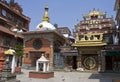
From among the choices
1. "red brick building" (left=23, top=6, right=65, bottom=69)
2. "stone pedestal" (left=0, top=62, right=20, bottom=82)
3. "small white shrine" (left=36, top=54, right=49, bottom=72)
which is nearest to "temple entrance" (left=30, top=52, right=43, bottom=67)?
"red brick building" (left=23, top=6, right=65, bottom=69)

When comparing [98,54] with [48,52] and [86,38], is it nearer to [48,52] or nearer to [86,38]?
[86,38]

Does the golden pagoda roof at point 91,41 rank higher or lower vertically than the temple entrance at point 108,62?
higher

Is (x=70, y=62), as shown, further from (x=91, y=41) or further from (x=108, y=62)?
(x=108, y=62)

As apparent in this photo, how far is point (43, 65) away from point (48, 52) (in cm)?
1021

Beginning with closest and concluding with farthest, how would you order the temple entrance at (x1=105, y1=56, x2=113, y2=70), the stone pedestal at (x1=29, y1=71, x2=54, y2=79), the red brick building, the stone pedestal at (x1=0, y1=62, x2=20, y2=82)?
the stone pedestal at (x1=0, y1=62, x2=20, y2=82)
the stone pedestal at (x1=29, y1=71, x2=54, y2=79)
the temple entrance at (x1=105, y1=56, x2=113, y2=70)
the red brick building

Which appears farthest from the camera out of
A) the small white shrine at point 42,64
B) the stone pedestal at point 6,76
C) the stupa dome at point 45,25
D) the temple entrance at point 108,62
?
the stupa dome at point 45,25

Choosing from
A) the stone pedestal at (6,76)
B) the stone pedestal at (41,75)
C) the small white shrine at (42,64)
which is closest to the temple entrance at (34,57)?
the small white shrine at (42,64)

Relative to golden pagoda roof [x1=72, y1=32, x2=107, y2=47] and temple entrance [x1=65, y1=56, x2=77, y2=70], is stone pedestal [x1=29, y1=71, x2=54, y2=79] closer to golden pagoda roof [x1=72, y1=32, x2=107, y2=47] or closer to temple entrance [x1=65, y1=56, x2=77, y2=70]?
golden pagoda roof [x1=72, y1=32, x2=107, y2=47]

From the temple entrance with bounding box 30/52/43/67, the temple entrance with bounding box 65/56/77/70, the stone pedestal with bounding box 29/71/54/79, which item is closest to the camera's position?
the stone pedestal with bounding box 29/71/54/79

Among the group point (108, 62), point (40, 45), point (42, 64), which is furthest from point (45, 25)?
point (42, 64)

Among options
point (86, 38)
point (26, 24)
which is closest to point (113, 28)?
point (86, 38)

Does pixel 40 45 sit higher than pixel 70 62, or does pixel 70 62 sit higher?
pixel 40 45

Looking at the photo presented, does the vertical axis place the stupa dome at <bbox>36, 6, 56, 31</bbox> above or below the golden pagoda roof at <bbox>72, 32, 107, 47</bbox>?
above

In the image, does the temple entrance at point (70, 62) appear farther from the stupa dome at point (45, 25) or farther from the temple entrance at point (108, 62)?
the stupa dome at point (45, 25)
